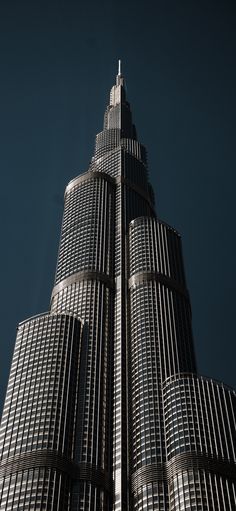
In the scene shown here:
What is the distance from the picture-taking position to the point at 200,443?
572 ft

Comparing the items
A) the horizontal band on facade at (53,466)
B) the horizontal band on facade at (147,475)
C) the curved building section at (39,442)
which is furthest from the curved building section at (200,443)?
the curved building section at (39,442)

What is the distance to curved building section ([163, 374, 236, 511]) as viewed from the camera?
540 feet

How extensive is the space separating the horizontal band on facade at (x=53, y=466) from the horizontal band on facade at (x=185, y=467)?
10.7 metres

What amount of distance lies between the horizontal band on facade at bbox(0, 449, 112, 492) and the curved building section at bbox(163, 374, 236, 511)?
1999 cm

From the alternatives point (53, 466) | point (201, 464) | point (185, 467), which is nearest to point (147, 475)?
point (185, 467)

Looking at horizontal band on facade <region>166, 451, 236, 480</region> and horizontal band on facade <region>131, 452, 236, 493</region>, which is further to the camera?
horizontal band on facade <region>131, 452, 236, 493</region>

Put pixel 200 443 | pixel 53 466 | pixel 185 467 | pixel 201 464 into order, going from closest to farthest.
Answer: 1. pixel 201 464
2. pixel 185 467
3. pixel 53 466
4. pixel 200 443

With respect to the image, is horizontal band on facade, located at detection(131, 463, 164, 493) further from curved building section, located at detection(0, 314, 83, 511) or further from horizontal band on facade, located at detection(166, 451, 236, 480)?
curved building section, located at detection(0, 314, 83, 511)

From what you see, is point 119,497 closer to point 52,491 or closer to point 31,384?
point 52,491

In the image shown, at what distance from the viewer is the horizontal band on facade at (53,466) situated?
173 m

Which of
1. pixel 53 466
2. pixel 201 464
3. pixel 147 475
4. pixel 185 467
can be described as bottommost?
pixel 185 467

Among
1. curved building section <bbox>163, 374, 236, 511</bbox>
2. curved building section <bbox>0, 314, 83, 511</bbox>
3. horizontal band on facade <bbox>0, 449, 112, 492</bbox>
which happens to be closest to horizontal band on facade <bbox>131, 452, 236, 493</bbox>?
curved building section <bbox>163, 374, 236, 511</bbox>

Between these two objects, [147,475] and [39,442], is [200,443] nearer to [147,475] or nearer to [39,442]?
[147,475]

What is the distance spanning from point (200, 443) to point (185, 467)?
8009mm
